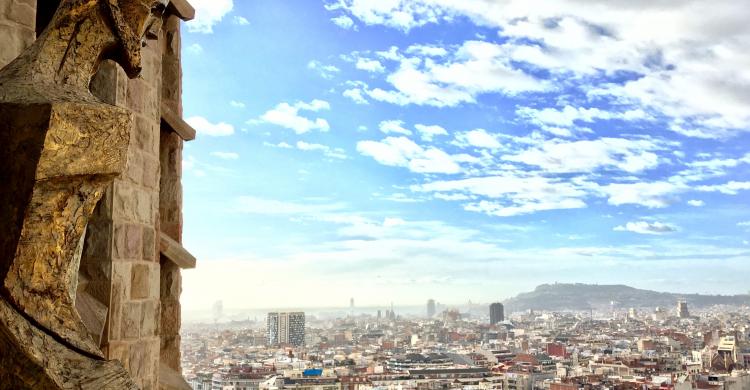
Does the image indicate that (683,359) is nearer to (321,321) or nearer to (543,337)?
(543,337)

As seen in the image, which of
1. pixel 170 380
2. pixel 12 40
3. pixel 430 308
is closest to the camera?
pixel 12 40

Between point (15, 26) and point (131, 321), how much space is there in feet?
2.90

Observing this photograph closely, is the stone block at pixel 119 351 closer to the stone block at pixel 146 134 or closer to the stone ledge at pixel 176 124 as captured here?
the stone block at pixel 146 134

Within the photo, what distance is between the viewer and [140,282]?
1.98 metres

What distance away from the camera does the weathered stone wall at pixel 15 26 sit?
4.42 ft

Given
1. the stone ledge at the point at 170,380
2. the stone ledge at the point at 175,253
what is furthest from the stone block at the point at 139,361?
the stone ledge at the point at 175,253

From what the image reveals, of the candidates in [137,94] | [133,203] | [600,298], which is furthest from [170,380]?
[600,298]

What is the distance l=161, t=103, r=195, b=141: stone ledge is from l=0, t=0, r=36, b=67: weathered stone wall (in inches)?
35.7

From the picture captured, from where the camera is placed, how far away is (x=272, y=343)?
2056cm

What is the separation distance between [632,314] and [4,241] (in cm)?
4581

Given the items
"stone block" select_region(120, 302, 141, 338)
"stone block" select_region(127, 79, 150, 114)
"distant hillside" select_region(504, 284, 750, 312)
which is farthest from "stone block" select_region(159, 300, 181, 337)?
"distant hillside" select_region(504, 284, 750, 312)

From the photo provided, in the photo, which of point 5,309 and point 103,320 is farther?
point 103,320

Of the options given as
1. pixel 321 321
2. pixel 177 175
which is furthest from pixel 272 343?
pixel 177 175

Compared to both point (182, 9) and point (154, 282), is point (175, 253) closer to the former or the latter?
point (154, 282)
